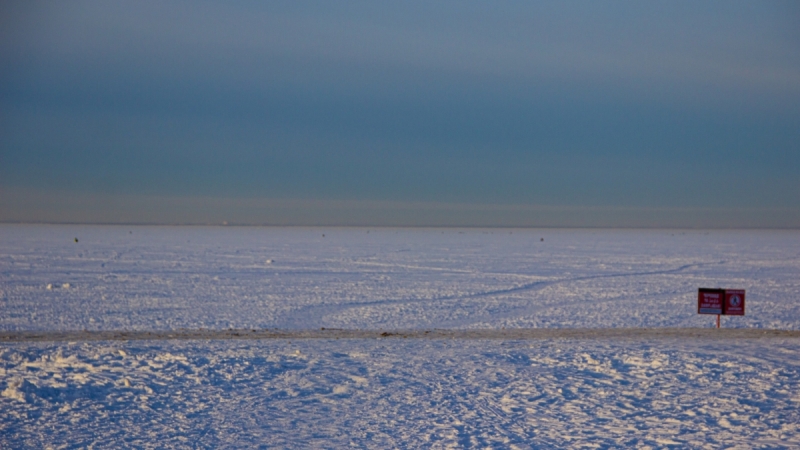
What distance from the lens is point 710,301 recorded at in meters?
16.0

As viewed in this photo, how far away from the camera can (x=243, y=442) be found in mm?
8688

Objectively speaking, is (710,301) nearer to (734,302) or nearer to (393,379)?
Answer: (734,302)

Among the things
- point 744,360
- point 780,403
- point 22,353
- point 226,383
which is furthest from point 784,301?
point 22,353

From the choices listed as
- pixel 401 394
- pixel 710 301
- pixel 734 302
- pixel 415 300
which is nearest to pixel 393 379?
pixel 401 394

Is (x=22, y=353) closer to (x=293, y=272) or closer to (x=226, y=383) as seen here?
(x=226, y=383)

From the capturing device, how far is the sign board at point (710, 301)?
15.9m

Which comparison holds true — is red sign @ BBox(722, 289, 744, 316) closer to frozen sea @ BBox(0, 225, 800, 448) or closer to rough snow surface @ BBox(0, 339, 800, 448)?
frozen sea @ BBox(0, 225, 800, 448)

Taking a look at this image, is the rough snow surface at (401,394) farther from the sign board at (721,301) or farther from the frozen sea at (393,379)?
the sign board at (721,301)

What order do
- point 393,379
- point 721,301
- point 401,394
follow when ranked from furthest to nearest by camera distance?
point 721,301 → point 393,379 → point 401,394

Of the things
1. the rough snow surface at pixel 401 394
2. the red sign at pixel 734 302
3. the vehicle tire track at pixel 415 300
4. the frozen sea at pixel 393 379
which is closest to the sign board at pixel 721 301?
the red sign at pixel 734 302

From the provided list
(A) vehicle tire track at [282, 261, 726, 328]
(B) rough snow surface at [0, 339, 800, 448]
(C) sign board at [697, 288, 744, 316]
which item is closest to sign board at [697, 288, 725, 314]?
(C) sign board at [697, 288, 744, 316]

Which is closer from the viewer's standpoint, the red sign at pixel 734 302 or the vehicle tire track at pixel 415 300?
the red sign at pixel 734 302

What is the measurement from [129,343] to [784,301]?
2045 centimetres

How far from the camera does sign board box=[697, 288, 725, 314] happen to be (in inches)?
626
